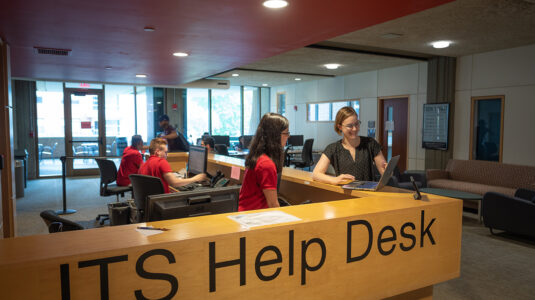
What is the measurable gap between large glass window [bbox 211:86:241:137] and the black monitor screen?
8105 mm

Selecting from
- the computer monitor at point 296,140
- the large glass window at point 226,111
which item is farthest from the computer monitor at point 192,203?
the large glass window at point 226,111

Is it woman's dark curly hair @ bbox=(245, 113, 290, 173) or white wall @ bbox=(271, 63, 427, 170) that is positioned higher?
white wall @ bbox=(271, 63, 427, 170)

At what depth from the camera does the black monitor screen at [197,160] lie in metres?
4.16

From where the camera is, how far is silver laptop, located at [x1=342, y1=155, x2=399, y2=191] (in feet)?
→ 7.56

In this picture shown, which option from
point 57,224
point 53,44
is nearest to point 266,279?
point 57,224

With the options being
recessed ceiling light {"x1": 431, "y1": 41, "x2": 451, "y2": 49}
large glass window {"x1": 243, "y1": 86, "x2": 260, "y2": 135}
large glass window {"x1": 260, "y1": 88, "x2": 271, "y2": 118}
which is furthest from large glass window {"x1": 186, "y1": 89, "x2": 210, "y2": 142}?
recessed ceiling light {"x1": 431, "y1": 41, "x2": 451, "y2": 49}

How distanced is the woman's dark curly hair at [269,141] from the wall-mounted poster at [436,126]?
242 inches

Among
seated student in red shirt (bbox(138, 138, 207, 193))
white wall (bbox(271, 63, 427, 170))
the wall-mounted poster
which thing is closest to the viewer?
seated student in red shirt (bbox(138, 138, 207, 193))

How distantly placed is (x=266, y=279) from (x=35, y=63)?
18.3 ft

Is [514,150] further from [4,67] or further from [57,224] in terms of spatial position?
[4,67]

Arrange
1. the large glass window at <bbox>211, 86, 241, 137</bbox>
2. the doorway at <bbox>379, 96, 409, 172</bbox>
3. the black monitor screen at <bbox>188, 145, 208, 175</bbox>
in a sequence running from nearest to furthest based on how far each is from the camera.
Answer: the black monitor screen at <bbox>188, 145, 208, 175</bbox>
the doorway at <bbox>379, 96, 409, 172</bbox>
the large glass window at <bbox>211, 86, 241, 137</bbox>

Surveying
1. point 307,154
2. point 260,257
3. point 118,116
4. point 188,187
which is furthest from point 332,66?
point 260,257

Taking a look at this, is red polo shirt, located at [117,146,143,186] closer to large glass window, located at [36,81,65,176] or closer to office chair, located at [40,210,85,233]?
office chair, located at [40,210,85,233]

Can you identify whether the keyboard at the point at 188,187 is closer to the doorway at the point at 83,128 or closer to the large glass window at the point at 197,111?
the doorway at the point at 83,128
